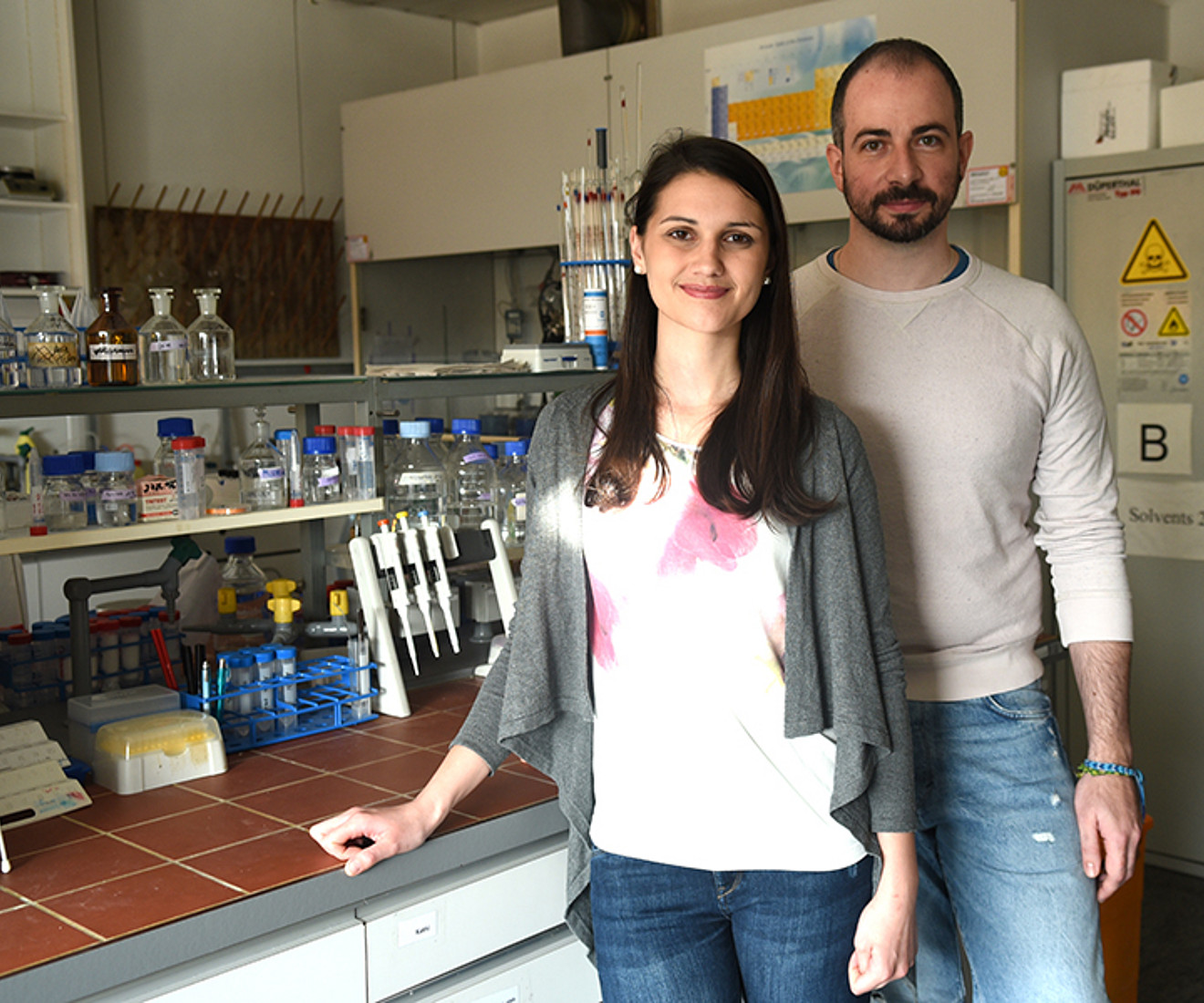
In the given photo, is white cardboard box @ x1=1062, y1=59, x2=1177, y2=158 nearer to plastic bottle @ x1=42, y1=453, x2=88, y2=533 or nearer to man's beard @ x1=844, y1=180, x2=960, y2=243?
man's beard @ x1=844, y1=180, x2=960, y2=243

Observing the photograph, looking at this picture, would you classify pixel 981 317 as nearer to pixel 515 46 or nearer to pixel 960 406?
pixel 960 406

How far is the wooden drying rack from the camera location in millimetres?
4566

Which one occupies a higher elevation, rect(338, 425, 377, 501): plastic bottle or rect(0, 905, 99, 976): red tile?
rect(338, 425, 377, 501): plastic bottle

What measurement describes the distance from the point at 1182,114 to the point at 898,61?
77.6 inches

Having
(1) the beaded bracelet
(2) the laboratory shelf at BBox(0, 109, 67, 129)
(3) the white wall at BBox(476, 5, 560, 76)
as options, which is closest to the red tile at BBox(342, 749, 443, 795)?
(1) the beaded bracelet

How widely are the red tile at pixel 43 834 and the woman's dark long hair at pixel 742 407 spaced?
755 millimetres

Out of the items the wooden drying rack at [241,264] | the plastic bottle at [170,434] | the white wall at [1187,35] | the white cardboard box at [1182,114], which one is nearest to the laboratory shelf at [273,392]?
the plastic bottle at [170,434]

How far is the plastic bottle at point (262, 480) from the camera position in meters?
1.96

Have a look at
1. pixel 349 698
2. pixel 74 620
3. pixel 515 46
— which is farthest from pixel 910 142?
pixel 515 46

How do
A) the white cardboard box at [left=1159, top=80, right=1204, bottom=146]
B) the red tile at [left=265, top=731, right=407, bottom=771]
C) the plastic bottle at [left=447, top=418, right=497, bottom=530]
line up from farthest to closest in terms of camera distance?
the white cardboard box at [left=1159, top=80, right=1204, bottom=146] < the plastic bottle at [left=447, top=418, right=497, bottom=530] < the red tile at [left=265, top=731, right=407, bottom=771]

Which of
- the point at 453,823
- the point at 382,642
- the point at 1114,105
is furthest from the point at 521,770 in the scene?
the point at 1114,105

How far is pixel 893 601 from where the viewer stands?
5.02 ft

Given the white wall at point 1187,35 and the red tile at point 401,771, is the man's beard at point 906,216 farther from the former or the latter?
the white wall at point 1187,35

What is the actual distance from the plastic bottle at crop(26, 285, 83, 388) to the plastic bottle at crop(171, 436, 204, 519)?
167mm
